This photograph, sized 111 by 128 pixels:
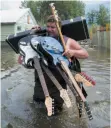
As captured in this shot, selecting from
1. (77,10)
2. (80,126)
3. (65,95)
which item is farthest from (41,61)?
(77,10)

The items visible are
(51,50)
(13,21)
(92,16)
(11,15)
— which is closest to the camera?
(51,50)

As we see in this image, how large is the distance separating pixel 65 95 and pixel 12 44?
6.21 feet

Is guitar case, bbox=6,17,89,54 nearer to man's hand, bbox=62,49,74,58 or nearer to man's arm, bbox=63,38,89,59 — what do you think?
man's arm, bbox=63,38,89,59

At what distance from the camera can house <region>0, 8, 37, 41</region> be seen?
123 feet

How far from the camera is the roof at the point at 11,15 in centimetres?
3746

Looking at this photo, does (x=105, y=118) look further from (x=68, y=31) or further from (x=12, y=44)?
(x=12, y=44)

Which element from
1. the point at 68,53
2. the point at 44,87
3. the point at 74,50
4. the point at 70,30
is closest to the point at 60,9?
the point at 70,30

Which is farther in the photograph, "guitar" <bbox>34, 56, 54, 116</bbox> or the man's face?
the man's face

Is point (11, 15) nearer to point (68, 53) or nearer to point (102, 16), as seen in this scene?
point (102, 16)

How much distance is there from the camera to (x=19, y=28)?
39375 mm

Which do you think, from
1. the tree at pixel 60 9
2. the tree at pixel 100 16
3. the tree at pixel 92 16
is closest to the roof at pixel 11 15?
the tree at pixel 60 9

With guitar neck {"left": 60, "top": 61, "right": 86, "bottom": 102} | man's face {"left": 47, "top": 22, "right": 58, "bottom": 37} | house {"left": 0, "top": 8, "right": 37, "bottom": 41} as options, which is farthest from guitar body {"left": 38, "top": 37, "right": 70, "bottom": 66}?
house {"left": 0, "top": 8, "right": 37, "bottom": 41}

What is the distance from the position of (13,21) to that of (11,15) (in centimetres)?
303

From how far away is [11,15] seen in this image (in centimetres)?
3981
